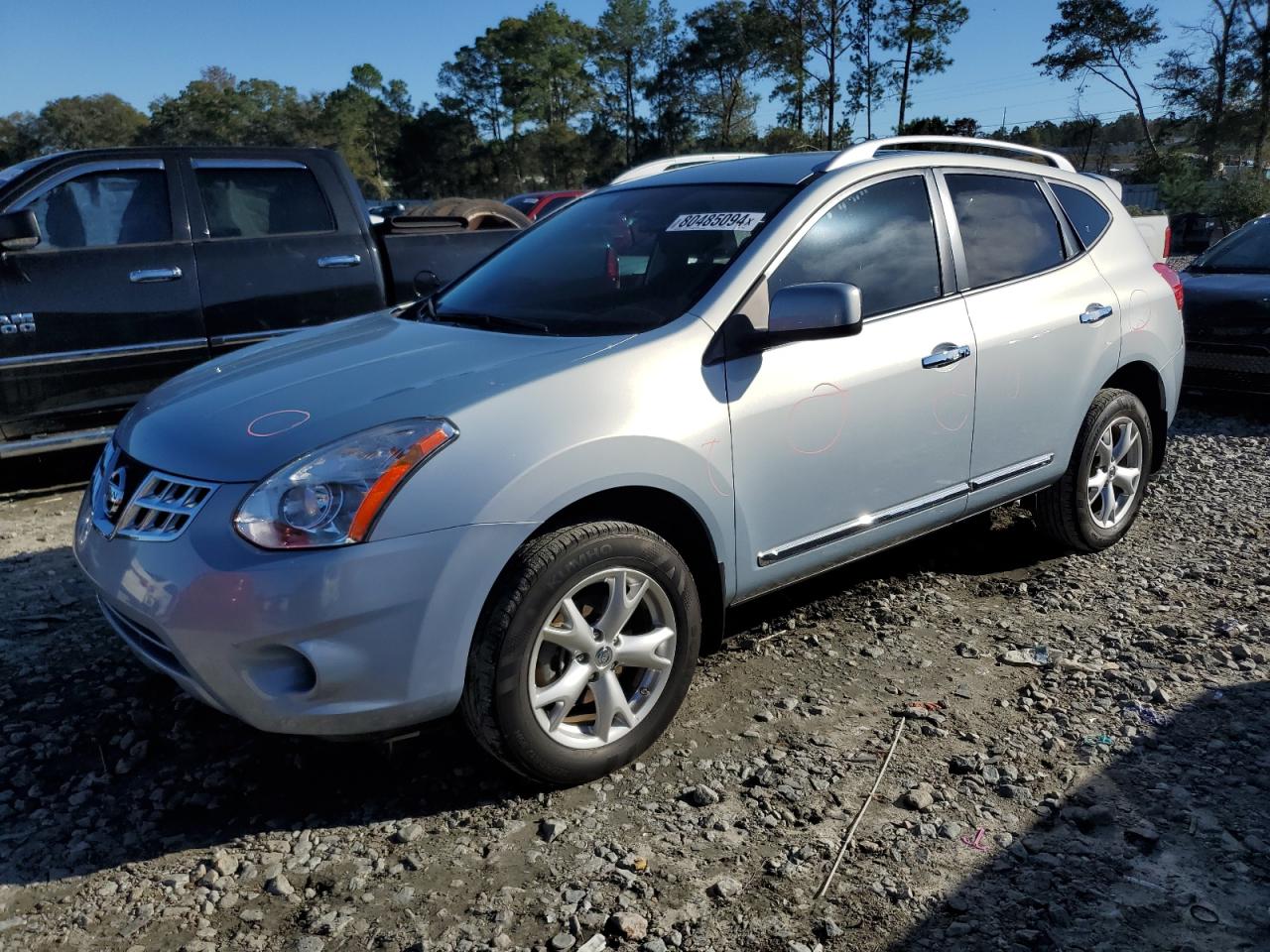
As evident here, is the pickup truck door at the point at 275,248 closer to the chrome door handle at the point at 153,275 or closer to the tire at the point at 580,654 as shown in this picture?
the chrome door handle at the point at 153,275

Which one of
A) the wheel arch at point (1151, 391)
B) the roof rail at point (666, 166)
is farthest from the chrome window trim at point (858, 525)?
the roof rail at point (666, 166)

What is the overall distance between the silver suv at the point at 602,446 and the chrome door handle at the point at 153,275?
7.66 feet

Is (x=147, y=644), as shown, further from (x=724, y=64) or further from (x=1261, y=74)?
(x=724, y=64)

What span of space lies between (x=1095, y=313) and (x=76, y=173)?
5.31 meters

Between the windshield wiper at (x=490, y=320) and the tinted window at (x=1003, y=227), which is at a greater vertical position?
the tinted window at (x=1003, y=227)

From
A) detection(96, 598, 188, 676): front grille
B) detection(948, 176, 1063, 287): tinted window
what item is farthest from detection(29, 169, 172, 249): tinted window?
detection(948, 176, 1063, 287): tinted window

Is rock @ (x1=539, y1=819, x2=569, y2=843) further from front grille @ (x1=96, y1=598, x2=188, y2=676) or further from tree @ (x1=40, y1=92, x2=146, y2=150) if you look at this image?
tree @ (x1=40, y1=92, x2=146, y2=150)

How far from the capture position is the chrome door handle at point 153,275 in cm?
546

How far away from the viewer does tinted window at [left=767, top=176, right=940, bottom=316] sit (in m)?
3.27

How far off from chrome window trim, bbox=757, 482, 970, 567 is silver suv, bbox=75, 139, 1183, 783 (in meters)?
0.01

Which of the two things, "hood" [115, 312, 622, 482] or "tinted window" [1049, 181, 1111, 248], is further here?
"tinted window" [1049, 181, 1111, 248]

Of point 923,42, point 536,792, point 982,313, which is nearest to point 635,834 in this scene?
point 536,792

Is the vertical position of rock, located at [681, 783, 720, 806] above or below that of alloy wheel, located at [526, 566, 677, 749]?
below

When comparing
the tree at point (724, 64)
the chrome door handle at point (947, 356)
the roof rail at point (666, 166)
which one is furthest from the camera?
the tree at point (724, 64)
